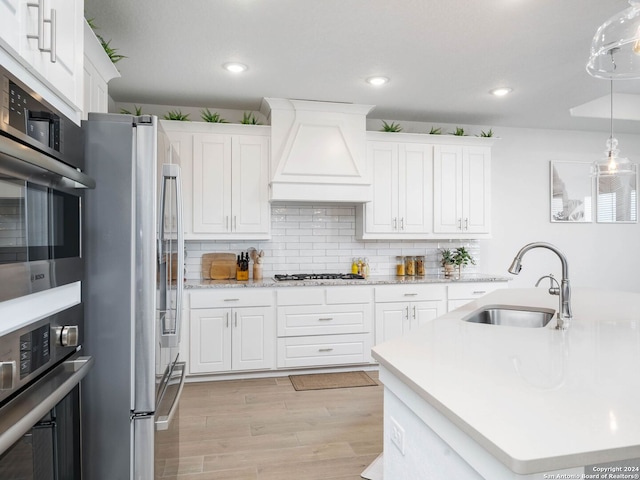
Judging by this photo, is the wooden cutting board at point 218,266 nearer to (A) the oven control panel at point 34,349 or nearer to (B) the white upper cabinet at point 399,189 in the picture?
(B) the white upper cabinet at point 399,189

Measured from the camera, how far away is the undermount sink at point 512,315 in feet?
8.04

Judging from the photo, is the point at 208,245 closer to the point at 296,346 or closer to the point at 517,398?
the point at 296,346

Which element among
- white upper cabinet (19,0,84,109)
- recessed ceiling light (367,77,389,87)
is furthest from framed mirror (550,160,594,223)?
white upper cabinet (19,0,84,109)

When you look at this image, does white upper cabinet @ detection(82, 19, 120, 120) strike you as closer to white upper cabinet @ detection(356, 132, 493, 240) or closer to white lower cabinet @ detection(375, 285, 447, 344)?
white upper cabinet @ detection(356, 132, 493, 240)

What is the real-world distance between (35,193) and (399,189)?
3.87 meters

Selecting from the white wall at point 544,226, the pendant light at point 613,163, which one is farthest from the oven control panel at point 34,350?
the white wall at point 544,226

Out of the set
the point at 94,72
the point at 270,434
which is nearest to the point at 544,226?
the point at 270,434

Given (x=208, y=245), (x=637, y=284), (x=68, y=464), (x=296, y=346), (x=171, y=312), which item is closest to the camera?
(x=68, y=464)

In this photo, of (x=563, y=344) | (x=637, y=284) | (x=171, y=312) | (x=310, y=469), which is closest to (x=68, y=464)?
(x=171, y=312)

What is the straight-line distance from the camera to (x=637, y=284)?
18.6ft

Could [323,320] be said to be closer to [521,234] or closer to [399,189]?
[399,189]

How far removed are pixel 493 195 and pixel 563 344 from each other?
3863 mm

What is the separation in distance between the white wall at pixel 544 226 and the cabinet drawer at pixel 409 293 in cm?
107

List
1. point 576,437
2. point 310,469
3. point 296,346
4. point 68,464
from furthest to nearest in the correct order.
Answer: point 296,346
point 310,469
point 68,464
point 576,437
